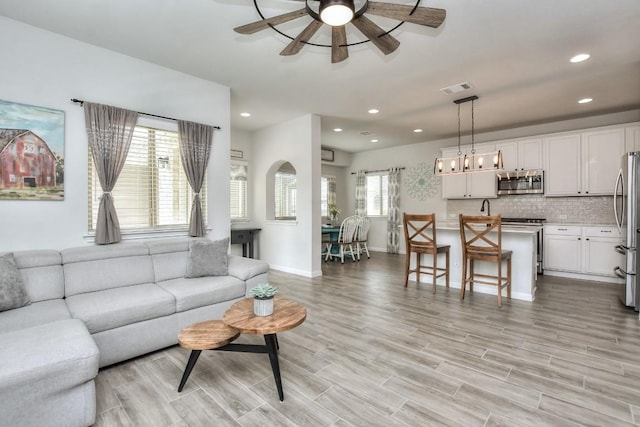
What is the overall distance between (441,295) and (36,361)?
416cm

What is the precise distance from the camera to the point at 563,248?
213 inches

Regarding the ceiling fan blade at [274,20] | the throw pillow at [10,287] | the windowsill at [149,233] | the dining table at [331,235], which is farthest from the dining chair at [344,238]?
the throw pillow at [10,287]

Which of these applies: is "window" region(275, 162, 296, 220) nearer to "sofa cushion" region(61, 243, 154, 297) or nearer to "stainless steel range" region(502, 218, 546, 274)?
"sofa cushion" region(61, 243, 154, 297)

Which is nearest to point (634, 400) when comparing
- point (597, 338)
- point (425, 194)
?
point (597, 338)

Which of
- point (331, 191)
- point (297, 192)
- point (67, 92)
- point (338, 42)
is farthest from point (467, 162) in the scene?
point (67, 92)

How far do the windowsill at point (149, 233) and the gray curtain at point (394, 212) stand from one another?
17.7ft

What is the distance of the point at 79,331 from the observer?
1.95 metres

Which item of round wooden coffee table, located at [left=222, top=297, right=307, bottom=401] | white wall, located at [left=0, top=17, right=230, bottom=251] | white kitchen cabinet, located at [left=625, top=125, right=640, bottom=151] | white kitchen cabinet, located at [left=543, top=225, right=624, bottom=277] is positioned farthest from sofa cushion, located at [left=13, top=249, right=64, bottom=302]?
white kitchen cabinet, located at [left=625, top=125, right=640, bottom=151]

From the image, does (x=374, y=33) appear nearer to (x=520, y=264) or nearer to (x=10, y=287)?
(x=10, y=287)

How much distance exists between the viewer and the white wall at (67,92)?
9.10ft

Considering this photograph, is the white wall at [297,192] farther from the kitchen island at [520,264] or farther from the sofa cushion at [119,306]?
the sofa cushion at [119,306]

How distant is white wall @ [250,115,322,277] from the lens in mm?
5453

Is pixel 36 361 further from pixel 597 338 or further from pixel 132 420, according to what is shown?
pixel 597 338

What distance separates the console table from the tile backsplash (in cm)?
482
